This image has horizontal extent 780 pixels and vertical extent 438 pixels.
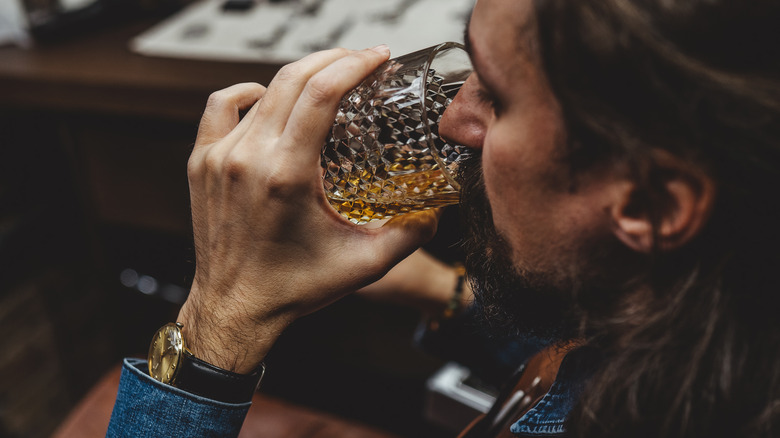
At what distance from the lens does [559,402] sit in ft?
2.70

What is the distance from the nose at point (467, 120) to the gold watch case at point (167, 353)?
0.46 m

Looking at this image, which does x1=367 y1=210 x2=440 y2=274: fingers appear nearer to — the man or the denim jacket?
the man

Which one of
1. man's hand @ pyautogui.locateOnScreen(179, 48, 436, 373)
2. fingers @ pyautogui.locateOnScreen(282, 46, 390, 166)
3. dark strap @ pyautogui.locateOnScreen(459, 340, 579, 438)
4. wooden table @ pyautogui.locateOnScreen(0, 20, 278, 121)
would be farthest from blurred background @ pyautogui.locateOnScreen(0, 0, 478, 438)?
fingers @ pyautogui.locateOnScreen(282, 46, 390, 166)

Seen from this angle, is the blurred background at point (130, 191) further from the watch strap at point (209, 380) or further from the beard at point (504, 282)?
the watch strap at point (209, 380)

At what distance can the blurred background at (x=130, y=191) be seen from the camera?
154cm

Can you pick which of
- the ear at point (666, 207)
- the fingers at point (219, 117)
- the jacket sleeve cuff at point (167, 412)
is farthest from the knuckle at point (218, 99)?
the ear at point (666, 207)

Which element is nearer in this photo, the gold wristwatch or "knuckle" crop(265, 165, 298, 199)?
"knuckle" crop(265, 165, 298, 199)

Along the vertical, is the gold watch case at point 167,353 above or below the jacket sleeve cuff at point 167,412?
above

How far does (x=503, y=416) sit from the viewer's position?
927mm

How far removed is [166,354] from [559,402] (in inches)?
20.9

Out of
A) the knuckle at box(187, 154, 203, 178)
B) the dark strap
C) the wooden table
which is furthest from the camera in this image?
the wooden table

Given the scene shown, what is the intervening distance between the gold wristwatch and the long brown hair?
0.44m

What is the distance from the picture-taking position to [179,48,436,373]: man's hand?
742mm

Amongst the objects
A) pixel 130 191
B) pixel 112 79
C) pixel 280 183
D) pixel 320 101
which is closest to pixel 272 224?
pixel 280 183
